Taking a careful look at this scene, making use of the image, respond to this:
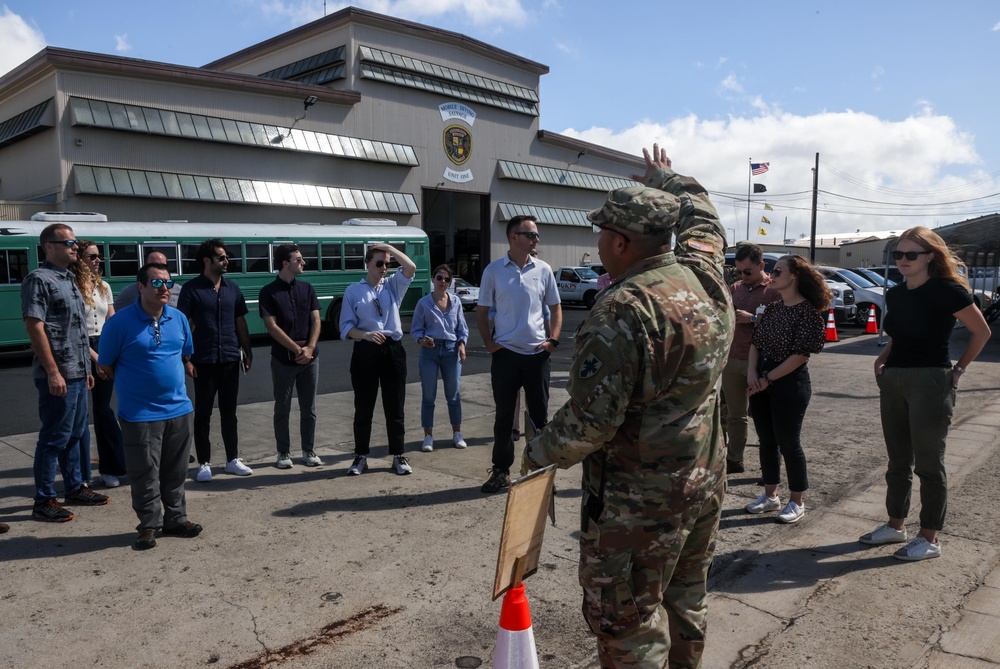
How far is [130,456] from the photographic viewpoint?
182 inches

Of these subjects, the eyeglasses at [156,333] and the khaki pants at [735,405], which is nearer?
the eyeglasses at [156,333]

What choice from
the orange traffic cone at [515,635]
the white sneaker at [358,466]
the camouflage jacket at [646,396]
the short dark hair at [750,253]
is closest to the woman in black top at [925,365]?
the short dark hair at [750,253]

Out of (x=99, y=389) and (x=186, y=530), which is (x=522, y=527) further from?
(x=99, y=389)

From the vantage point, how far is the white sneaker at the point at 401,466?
629cm

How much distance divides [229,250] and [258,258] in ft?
2.40

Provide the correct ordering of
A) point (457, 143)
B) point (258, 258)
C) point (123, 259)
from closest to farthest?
1. point (123, 259)
2. point (258, 258)
3. point (457, 143)

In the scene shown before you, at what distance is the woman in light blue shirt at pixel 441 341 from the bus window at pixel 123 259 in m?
11.7

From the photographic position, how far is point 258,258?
19.2 metres

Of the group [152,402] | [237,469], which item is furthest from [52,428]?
[237,469]

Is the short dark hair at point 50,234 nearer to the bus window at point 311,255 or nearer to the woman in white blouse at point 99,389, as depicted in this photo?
the woman in white blouse at point 99,389

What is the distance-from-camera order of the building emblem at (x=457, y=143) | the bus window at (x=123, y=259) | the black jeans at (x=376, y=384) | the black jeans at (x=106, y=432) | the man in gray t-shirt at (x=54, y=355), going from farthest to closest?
the building emblem at (x=457, y=143)
the bus window at (x=123, y=259)
the black jeans at (x=376, y=384)
the black jeans at (x=106, y=432)
the man in gray t-shirt at (x=54, y=355)

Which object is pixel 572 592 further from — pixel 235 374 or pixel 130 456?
pixel 235 374

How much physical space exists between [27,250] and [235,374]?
11.9 metres

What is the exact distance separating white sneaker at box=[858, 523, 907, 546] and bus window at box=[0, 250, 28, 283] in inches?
625
